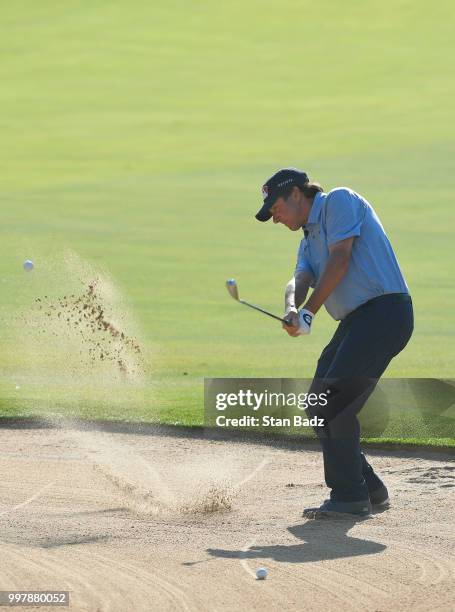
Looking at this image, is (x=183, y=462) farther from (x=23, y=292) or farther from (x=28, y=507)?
(x=23, y=292)

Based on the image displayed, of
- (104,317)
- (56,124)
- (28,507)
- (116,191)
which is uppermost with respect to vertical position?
(56,124)

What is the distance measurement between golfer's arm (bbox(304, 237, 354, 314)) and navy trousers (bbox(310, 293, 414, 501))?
288 mm

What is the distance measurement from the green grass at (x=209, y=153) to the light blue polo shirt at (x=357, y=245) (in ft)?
12.9

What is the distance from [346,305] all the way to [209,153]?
741 inches

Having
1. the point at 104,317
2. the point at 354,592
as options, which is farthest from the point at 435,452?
the point at 354,592

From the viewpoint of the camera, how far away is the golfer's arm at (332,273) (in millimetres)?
7000

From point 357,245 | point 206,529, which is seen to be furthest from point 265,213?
point 206,529

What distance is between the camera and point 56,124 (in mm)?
27609

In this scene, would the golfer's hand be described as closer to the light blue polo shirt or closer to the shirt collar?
the light blue polo shirt

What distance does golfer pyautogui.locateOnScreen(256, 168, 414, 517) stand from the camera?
23.2ft

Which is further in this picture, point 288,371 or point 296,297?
point 288,371

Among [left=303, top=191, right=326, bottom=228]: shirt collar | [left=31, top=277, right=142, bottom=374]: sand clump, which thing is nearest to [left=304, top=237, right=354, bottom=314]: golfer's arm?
[left=303, top=191, right=326, bottom=228]: shirt collar

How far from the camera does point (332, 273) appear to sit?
6996 mm

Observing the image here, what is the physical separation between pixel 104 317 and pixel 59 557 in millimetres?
3500
